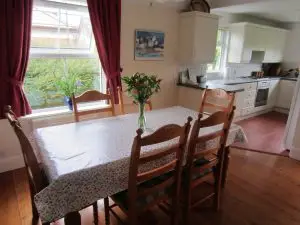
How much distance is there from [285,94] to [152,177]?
5.20m

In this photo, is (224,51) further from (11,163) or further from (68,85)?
(11,163)

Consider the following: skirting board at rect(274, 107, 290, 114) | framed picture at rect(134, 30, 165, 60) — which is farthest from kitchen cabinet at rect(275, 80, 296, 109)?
framed picture at rect(134, 30, 165, 60)

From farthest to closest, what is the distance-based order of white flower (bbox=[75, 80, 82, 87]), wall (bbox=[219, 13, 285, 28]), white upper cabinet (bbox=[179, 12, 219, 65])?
wall (bbox=[219, 13, 285, 28])
white upper cabinet (bbox=[179, 12, 219, 65])
white flower (bbox=[75, 80, 82, 87])

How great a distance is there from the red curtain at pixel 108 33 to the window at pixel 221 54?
2433 millimetres

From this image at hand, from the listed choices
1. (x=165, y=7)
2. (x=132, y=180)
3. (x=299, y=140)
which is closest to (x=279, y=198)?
(x=299, y=140)

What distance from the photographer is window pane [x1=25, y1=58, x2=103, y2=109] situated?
9.04 feet

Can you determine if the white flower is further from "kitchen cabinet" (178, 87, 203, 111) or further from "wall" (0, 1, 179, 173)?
"kitchen cabinet" (178, 87, 203, 111)

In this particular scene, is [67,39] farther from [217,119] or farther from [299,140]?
[299,140]

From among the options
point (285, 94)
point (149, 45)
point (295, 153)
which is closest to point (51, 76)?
point (149, 45)

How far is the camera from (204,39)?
367 centimetres

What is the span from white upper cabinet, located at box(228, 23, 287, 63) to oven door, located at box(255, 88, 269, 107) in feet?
2.42

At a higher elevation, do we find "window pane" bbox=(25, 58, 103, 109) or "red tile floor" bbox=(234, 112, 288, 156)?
"window pane" bbox=(25, 58, 103, 109)

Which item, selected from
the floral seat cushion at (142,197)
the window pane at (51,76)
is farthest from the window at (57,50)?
the floral seat cushion at (142,197)

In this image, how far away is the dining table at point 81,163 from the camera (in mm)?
1175
